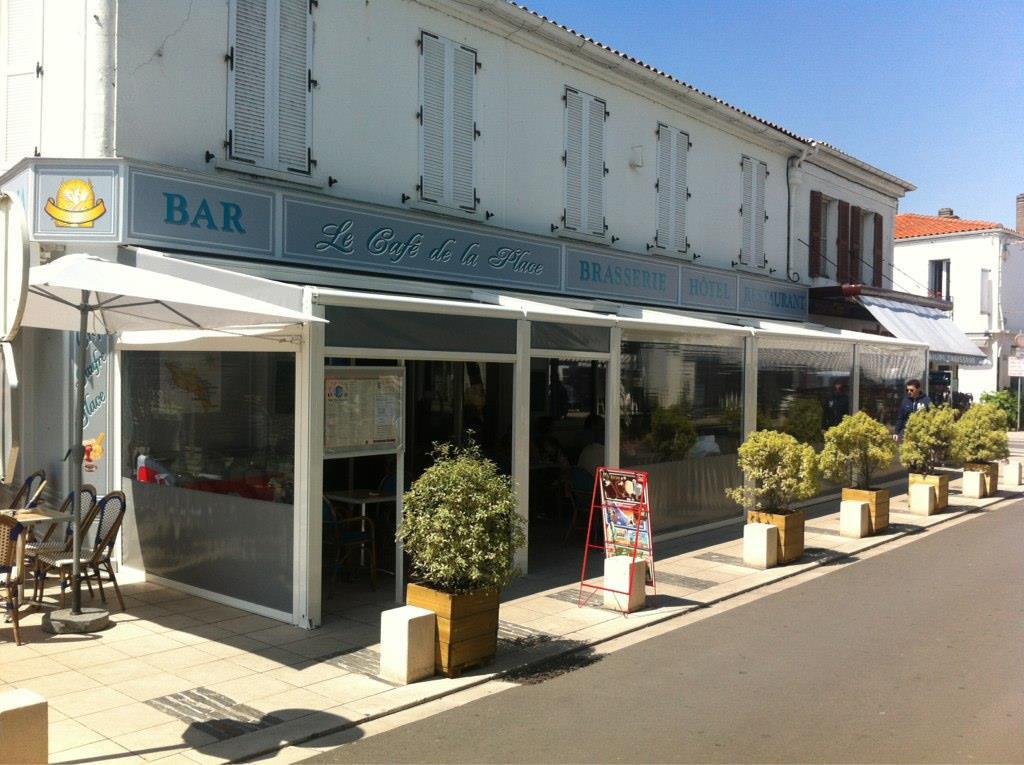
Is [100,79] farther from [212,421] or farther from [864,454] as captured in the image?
[864,454]

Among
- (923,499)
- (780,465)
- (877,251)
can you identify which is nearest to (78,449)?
(780,465)

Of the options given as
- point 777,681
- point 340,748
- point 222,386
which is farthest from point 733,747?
point 222,386

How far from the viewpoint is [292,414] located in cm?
717

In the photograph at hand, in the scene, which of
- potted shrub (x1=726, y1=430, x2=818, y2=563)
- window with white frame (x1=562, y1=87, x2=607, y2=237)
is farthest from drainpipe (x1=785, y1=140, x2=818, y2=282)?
potted shrub (x1=726, y1=430, x2=818, y2=563)

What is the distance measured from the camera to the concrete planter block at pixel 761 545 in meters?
9.73

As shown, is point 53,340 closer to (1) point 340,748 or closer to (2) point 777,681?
(1) point 340,748

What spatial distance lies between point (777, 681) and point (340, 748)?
294cm

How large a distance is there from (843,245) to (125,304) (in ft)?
54.8

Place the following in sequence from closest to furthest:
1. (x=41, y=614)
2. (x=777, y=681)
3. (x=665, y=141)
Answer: (x=777, y=681) → (x=41, y=614) → (x=665, y=141)

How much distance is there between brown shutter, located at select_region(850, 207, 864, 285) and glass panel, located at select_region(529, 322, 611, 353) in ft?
40.0

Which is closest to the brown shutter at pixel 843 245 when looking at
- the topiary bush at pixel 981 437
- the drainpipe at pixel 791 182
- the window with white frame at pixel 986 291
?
the drainpipe at pixel 791 182

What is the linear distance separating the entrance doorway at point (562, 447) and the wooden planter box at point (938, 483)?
5581 mm

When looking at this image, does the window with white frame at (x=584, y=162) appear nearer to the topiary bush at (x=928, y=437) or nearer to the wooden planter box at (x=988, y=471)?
the topiary bush at (x=928, y=437)

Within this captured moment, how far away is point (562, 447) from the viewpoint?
12.7 m
